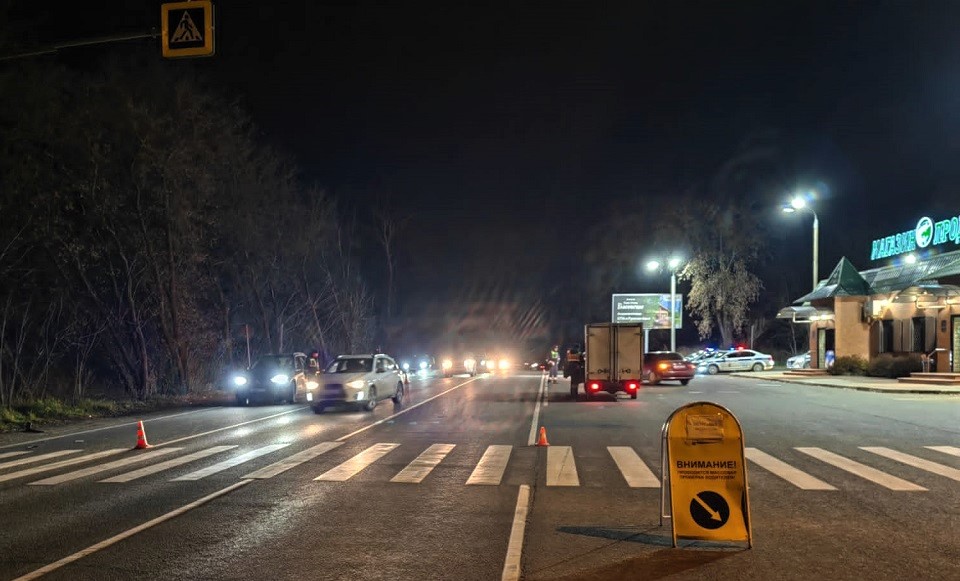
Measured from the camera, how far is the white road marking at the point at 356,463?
435 inches

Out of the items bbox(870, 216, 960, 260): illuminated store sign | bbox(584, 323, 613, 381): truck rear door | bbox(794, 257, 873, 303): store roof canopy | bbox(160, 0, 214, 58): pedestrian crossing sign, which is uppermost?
bbox(870, 216, 960, 260): illuminated store sign

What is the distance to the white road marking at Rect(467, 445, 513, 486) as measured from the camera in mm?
10789

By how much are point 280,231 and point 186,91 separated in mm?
13476

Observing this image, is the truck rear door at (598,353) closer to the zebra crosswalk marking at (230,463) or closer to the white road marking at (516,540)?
the zebra crosswalk marking at (230,463)

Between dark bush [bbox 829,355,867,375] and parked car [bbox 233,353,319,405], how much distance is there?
2925 centimetres

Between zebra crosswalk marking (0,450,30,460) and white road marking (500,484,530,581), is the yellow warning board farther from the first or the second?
zebra crosswalk marking (0,450,30,460)

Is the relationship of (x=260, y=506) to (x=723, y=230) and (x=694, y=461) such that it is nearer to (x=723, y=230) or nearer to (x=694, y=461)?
(x=694, y=461)

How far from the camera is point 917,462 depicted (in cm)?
1244

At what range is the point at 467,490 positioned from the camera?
1005 centimetres

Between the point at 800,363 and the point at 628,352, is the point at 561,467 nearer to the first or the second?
the point at 628,352

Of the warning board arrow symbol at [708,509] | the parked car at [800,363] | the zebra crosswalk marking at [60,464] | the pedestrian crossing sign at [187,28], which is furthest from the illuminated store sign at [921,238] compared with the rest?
the pedestrian crossing sign at [187,28]

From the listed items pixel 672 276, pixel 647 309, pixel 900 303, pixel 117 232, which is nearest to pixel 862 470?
pixel 117 232

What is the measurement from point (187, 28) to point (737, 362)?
4890 centimetres

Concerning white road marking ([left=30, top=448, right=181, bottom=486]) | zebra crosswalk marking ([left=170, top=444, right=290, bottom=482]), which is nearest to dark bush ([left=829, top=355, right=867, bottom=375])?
zebra crosswalk marking ([left=170, top=444, right=290, bottom=482])
